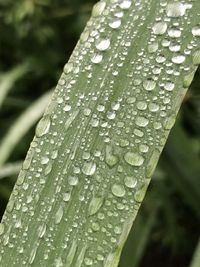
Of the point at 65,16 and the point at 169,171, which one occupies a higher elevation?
the point at 65,16

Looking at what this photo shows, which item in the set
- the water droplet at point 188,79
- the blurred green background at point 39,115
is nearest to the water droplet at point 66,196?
the water droplet at point 188,79

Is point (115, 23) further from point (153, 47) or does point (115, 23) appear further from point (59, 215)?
point (59, 215)

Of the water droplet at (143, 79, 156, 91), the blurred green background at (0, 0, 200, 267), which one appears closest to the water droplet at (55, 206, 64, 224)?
the water droplet at (143, 79, 156, 91)

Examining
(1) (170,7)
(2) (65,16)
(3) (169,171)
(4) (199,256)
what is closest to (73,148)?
(1) (170,7)

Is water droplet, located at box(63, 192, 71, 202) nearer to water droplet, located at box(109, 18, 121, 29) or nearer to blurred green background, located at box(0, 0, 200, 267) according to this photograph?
water droplet, located at box(109, 18, 121, 29)

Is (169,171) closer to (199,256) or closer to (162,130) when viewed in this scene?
(199,256)
